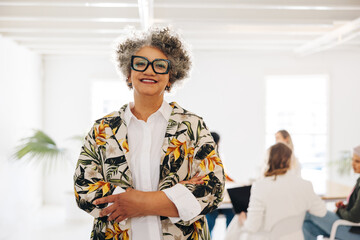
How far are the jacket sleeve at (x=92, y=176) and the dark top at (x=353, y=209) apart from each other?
90.1 inches

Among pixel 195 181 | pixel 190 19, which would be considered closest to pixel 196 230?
pixel 195 181

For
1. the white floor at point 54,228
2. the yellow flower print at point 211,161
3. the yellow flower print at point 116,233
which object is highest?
the yellow flower print at point 211,161

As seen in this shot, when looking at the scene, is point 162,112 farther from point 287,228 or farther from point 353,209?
point 353,209

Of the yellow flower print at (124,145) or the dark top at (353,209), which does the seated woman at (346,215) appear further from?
the yellow flower print at (124,145)

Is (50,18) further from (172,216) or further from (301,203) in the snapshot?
(172,216)

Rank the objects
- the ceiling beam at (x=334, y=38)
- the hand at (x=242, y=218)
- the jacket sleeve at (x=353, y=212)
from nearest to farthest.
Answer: the jacket sleeve at (x=353, y=212)
the hand at (x=242, y=218)
the ceiling beam at (x=334, y=38)

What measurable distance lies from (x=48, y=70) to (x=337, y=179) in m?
5.59

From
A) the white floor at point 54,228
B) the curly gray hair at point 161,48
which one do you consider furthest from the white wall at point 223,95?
the curly gray hair at point 161,48

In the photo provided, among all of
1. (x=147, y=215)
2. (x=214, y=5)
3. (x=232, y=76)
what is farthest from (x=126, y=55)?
(x=232, y=76)

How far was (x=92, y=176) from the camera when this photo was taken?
4.63 ft

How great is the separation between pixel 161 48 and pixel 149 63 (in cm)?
8

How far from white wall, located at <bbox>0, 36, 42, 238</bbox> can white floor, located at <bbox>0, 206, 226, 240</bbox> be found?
13cm

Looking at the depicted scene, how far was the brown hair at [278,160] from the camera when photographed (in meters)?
3.00

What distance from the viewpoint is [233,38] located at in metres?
6.24
